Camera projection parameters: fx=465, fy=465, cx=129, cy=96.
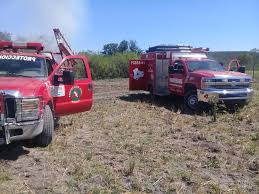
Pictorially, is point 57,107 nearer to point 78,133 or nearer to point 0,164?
point 78,133

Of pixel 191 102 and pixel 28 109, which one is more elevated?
pixel 28 109

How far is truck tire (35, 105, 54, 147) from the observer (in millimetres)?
7935

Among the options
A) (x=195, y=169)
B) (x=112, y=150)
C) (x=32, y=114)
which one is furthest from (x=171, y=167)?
(x=32, y=114)

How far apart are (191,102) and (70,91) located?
5.65m

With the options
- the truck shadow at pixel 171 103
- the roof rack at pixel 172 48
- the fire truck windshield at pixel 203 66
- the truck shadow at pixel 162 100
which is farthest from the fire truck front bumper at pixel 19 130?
the roof rack at pixel 172 48

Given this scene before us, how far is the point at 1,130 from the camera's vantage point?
23.1 ft

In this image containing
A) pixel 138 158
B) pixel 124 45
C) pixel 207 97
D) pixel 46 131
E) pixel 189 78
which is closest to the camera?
pixel 138 158

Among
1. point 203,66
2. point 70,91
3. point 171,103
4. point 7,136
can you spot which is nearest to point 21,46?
point 70,91

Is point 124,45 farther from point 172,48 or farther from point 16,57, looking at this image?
point 16,57

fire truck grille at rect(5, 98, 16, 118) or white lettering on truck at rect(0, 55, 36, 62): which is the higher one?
white lettering on truck at rect(0, 55, 36, 62)

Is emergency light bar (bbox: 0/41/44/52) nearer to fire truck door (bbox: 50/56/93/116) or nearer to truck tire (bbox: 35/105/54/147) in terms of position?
fire truck door (bbox: 50/56/93/116)

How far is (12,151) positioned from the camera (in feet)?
26.0

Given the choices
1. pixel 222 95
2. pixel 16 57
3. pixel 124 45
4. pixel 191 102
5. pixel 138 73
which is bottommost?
pixel 191 102

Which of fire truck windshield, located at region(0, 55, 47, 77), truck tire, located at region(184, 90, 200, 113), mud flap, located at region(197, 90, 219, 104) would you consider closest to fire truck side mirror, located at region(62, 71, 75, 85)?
fire truck windshield, located at region(0, 55, 47, 77)
